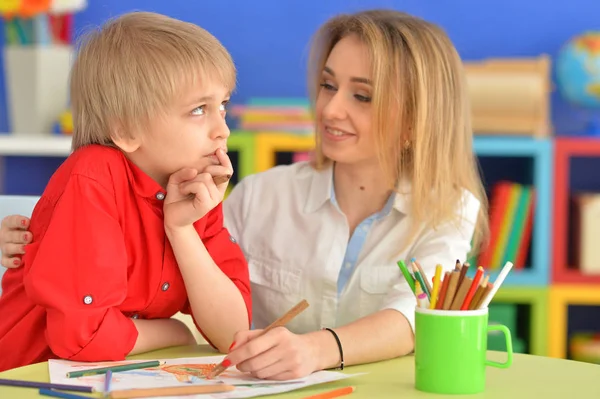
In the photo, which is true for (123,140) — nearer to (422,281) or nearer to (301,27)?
(422,281)

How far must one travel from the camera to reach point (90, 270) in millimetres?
1304

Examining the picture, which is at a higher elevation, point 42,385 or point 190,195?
point 190,195

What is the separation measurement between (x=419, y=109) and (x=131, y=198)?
59 cm

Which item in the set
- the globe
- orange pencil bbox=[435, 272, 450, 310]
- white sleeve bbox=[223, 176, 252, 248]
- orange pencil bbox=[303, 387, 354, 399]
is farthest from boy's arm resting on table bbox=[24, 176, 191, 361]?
the globe

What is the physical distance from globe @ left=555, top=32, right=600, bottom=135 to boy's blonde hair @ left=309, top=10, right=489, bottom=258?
5.06 ft

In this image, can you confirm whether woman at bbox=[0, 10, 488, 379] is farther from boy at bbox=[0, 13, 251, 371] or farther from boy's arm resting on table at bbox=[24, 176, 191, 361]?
boy's arm resting on table at bbox=[24, 176, 191, 361]

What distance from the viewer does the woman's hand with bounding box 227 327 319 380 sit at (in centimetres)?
122

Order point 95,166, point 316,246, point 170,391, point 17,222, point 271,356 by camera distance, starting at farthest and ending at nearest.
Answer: point 316,246 < point 17,222 < point 95,166 < point 271,356 < point 170,391

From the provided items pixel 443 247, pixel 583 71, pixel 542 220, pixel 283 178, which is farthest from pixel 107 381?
pixel 583 71

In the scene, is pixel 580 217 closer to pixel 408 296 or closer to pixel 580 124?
pixel 580 124

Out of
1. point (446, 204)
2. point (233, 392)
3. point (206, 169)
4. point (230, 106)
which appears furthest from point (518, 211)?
point (233, 392)

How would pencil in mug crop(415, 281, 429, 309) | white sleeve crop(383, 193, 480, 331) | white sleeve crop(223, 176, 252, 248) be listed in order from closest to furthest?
pencil in mug crop(415, 281, 429, 309)
white sleeve crop(383, 193, 480, 331)
white sleeve crop(223, 176, 252, 248)

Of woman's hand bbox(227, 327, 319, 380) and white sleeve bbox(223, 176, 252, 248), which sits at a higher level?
white sleeve bbox(223, 176, 252, 248)

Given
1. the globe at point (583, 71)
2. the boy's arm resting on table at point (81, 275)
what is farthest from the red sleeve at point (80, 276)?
the globe at point (583, 71)
